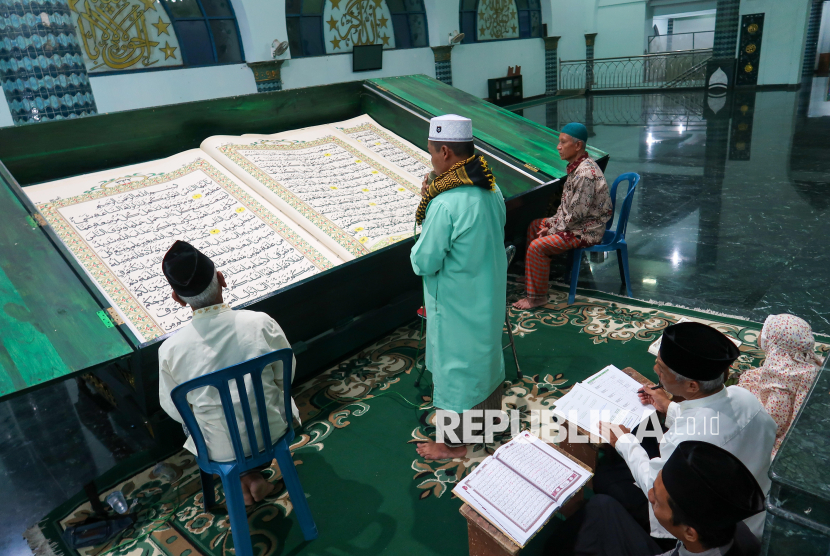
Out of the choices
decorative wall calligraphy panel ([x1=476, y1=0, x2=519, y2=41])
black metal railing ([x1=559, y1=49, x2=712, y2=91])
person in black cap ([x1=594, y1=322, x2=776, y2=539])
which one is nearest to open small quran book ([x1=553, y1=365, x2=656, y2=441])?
person in black cap ([x1=594, y1=322, x2=776, y2=539])

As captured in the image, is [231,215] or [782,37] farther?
[782,37]

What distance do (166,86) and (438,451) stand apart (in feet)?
26.3

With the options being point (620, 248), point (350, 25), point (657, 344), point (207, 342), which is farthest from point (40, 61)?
point (350, 25)

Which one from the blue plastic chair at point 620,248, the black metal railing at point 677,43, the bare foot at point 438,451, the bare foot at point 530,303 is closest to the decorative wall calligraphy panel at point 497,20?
the black metal railing at point 677,43

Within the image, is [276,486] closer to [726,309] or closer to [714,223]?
[726,309]

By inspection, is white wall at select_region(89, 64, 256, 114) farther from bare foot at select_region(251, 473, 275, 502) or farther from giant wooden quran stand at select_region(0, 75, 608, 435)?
bare foot at select_region(251, 473, 275, 502)

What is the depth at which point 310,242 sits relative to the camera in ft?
9.21

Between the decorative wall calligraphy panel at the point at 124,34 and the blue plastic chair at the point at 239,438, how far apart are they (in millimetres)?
7658

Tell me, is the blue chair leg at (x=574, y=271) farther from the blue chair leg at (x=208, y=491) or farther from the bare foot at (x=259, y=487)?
the blue chair leg at (x=208, y=491)

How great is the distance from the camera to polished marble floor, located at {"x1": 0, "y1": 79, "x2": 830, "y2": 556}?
99.3 inches

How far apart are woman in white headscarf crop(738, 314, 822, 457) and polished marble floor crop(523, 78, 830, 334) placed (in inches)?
56.9

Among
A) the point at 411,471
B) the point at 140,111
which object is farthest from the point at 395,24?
the point at 411,471

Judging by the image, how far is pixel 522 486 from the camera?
1.62 m

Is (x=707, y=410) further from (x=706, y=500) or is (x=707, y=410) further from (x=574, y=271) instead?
(x=574, y=271)
